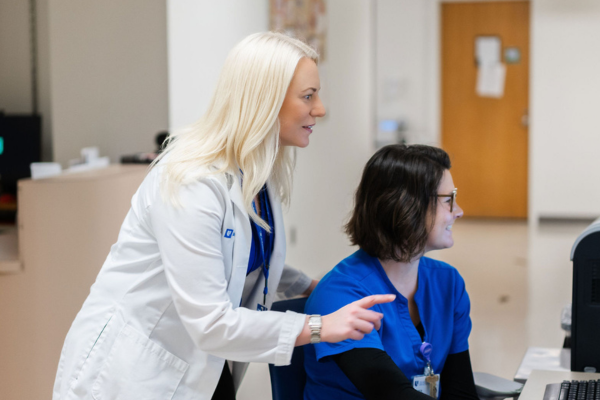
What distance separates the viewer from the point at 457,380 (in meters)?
1.67

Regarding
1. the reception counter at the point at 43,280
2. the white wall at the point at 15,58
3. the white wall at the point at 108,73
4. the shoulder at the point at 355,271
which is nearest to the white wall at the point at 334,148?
the white wall at the point at 108,73

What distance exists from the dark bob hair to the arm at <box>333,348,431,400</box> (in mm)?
264

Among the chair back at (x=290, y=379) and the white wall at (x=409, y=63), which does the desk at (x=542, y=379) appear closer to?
the chair back at (x=290, y=379)

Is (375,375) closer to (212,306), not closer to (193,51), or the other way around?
(212,306)

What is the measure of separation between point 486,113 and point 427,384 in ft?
24.3

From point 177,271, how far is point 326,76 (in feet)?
14.0

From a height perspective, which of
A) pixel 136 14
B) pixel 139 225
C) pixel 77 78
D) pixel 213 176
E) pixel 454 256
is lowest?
pixel 454 256

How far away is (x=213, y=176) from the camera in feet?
4.34

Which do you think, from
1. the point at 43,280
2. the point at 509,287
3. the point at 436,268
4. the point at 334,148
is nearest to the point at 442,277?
the point at 436,268

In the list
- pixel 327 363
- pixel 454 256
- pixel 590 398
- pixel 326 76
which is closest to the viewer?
pixel 590 398

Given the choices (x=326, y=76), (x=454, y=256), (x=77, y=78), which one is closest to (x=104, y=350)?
(x=77, y=78)

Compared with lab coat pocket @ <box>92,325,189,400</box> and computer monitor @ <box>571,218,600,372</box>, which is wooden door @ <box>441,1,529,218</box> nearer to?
computer monitor @ <box>571,218,600,372</box>

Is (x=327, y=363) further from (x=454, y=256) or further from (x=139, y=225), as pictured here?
(x=454, y=256)

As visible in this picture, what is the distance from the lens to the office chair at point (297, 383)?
1640 mm
